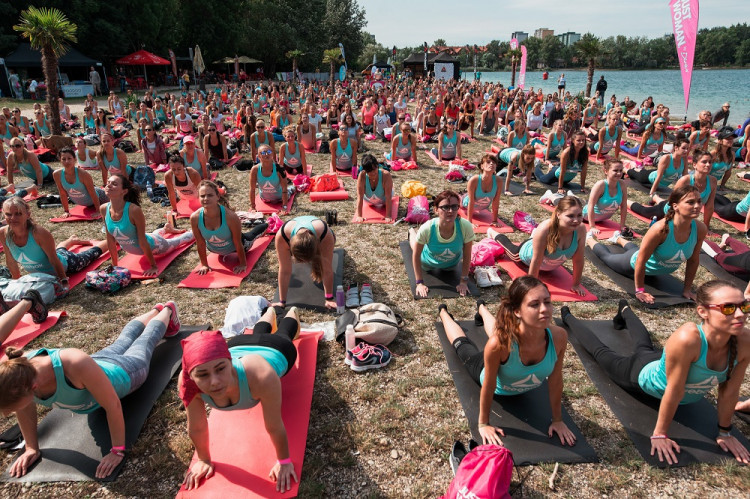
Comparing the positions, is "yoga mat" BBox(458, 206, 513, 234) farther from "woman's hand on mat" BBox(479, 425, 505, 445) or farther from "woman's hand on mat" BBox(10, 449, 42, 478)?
"woman's hand on mat" BBox(10, 449, 42, 478)

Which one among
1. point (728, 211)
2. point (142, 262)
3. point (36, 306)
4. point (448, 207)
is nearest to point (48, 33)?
point (142, 262)

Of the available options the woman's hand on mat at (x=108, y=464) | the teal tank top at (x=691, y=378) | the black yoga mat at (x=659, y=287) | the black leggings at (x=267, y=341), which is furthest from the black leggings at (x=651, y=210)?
the woman's hand on mat at (x=108, y=464)

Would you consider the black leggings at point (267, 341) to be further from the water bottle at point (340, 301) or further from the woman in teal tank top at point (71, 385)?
the water bottle at point (340, 301)

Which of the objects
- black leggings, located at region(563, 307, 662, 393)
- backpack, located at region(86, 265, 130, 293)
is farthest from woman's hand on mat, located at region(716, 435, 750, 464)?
backpack, located at region(86, 265, 130, 293)

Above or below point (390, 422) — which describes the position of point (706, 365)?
above

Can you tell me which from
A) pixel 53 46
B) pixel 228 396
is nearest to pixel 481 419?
pixel 228 396

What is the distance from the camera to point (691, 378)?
292 cm

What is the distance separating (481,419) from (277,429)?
1.58m

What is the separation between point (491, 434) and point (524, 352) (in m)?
0.73

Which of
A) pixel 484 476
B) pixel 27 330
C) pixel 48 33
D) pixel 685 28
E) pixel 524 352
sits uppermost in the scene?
pixel 48 33

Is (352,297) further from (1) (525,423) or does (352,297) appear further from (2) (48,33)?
(2) (48,33)

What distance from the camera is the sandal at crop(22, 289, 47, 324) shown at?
179 inches

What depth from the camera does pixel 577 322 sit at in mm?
4262

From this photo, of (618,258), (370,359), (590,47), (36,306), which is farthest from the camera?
(590,47)
